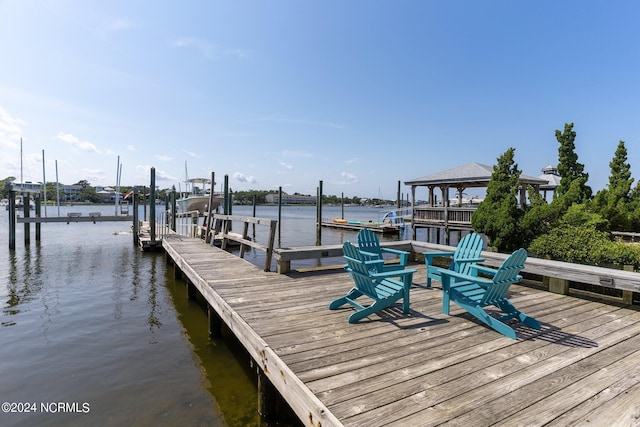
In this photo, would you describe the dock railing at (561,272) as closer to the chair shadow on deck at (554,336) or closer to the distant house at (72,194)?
the chair shadow on deck at (554,336)

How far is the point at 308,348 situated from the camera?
3.13m

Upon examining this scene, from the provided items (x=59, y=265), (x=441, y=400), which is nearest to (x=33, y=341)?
(x=441, y=400)

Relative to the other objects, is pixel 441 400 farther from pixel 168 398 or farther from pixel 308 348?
pixel 168 398

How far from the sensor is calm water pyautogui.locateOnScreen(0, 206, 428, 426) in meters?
3.73

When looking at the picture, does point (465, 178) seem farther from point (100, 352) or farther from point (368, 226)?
point (100, 352)

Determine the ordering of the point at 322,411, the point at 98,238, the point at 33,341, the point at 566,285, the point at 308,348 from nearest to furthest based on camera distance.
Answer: the point at 322,411
the point at 308,348
the point at 566,285
the point at 33,341
the point at 98,238

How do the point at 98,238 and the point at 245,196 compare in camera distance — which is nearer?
the point at 98,238

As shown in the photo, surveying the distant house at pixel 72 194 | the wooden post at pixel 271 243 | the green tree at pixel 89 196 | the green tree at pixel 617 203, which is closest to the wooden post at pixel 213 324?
the wooden post at pixel 271 243

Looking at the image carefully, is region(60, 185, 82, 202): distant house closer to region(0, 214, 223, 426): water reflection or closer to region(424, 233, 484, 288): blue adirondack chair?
region(0, 214, 223, 426): water reflection

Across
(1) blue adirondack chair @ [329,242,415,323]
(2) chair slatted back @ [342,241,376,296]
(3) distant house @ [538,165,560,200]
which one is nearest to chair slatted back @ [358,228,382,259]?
(1) blue adirondack chair @ [329,242,415,323]

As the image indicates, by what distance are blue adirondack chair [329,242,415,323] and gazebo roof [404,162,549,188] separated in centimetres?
1165

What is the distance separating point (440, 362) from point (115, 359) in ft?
15.4

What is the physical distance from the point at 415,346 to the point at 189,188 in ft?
97.7

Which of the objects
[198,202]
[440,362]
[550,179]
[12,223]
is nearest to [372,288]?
[440,362]
